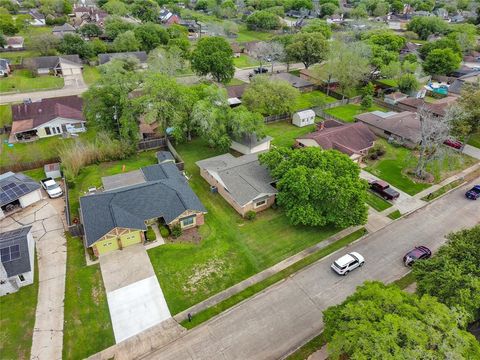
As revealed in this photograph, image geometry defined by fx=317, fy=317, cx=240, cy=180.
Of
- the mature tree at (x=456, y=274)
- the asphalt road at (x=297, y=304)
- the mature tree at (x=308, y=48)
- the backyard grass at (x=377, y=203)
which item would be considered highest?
the mature tree at (x=308, y=48)

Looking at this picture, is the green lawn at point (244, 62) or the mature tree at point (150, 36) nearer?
the mature tree at point (150, 36)

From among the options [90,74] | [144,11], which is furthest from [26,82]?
[144,11]

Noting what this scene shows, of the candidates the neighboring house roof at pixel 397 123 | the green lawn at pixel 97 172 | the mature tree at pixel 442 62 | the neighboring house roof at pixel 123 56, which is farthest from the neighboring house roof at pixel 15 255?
the mature tree at pixel 442 62

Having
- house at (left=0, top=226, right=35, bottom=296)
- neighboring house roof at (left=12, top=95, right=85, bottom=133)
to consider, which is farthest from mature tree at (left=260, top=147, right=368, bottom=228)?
neighboring house roof at (left=12, top=95, right=85, bottom=133)

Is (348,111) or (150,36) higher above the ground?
(150,36)

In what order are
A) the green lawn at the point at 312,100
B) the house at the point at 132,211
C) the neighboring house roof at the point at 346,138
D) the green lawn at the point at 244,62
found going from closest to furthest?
the house at the point at 132,211, the neighboring house roof at the point at 346,138, the green lawn at the point at 312,100, the green lawn at the point at 244,62

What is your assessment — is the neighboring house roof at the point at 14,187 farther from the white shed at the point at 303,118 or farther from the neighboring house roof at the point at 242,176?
the white shed at the point at 303,118

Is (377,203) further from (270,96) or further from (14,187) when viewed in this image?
(14,187)

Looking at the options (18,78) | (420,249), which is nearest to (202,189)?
(420,249)
